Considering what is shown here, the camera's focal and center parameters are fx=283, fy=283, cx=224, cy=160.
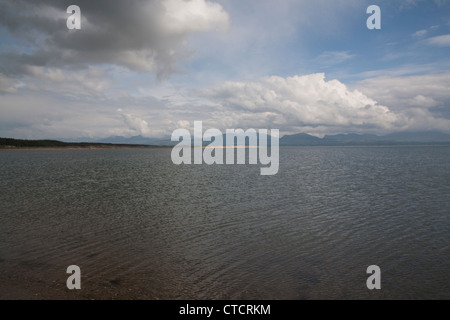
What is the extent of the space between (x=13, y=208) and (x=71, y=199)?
16.7ft

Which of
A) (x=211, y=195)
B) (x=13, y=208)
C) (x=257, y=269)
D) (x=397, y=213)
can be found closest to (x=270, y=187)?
(x=211, y=195)

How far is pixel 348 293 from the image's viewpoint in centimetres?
1094

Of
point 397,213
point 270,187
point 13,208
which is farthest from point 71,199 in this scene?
point 397,213

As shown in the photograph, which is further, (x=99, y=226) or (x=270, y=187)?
(x=270, y=187)

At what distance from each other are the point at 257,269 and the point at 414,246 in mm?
9208
